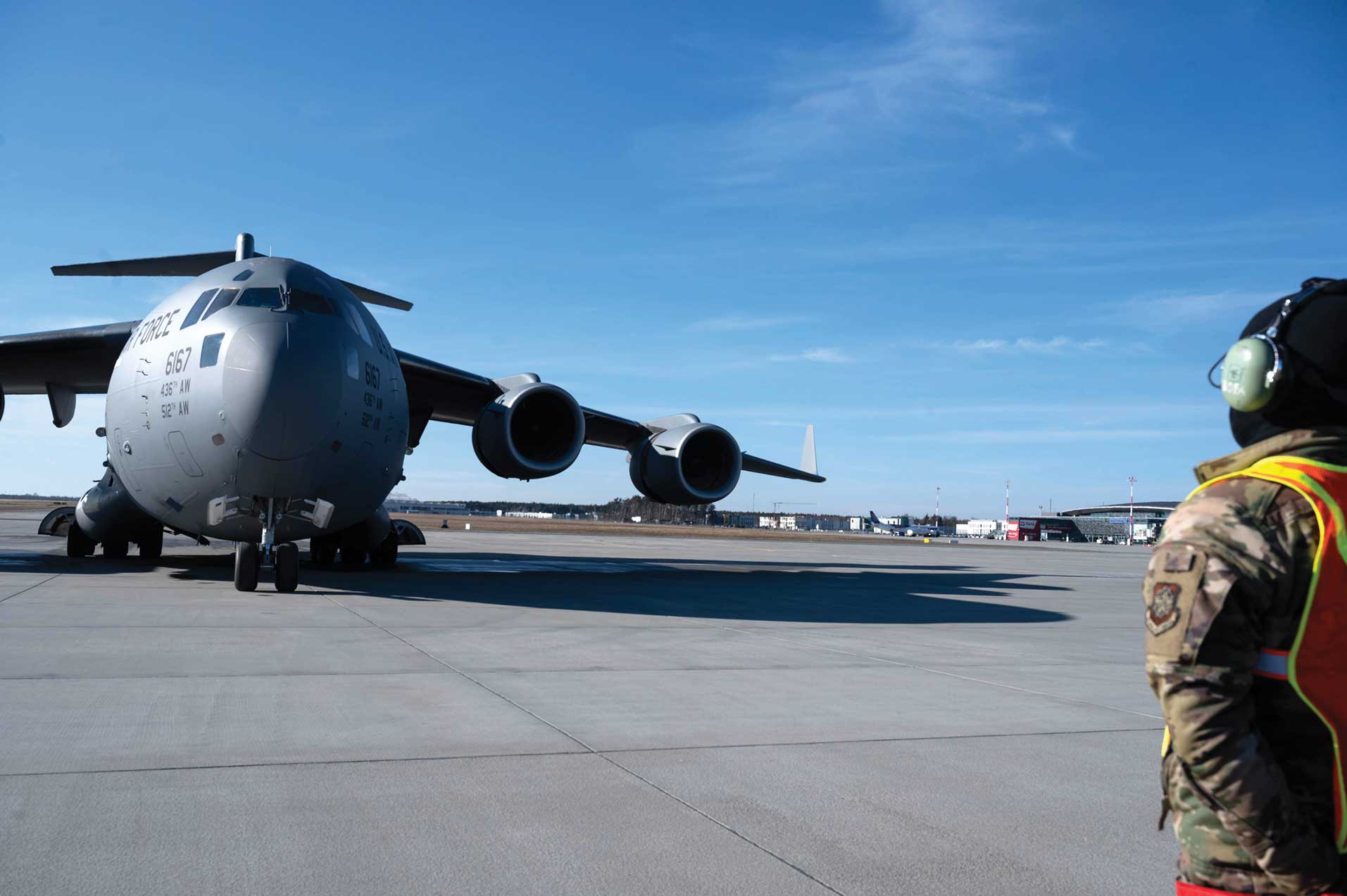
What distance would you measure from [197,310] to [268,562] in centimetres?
285

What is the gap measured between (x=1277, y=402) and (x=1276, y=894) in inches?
34.2

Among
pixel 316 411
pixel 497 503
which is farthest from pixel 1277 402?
pixel 497 503

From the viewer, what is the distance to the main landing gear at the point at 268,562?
11.0 m

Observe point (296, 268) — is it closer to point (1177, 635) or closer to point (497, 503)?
point (1177, 635)

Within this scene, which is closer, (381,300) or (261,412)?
(261,412)

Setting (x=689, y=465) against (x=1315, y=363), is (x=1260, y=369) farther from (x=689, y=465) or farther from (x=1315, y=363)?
(x=689, y=465)

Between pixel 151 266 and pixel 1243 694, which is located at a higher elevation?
pixel 151 266

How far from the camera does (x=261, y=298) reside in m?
10.8

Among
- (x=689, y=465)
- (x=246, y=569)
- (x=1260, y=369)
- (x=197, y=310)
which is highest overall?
(x=197, y=310)

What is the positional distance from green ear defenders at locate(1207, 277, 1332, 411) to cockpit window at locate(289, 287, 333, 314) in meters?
10.2

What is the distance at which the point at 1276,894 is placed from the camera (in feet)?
5.72

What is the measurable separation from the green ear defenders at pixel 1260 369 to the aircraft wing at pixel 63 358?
15643mm

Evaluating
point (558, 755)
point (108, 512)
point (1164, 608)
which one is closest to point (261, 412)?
point (558, 755)

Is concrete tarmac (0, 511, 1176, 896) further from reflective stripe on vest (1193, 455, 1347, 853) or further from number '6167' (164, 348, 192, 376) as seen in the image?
number '6167' (164, 348, 192, 376)
